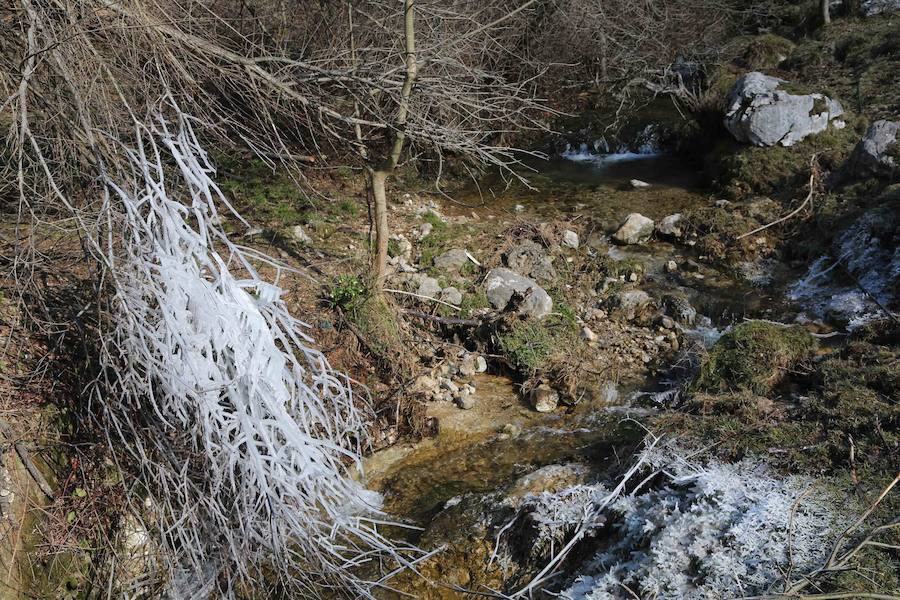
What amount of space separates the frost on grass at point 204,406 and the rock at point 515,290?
289cm

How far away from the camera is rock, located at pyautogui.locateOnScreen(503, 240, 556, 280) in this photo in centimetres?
691

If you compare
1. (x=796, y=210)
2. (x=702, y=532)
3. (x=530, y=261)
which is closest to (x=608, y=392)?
(x=530, y=261)

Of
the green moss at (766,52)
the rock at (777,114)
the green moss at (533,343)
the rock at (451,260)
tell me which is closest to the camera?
the green moss at (533,343)

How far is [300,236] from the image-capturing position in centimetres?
681

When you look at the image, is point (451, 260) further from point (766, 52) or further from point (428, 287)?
point (766, 52)

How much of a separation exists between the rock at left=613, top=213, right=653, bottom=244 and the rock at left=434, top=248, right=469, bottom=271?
2048 millimetres

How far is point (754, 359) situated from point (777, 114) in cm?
506

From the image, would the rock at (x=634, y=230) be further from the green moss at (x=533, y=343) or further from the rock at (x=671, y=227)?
the green moss at (x=533, y=343)

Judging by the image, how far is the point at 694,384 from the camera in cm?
526

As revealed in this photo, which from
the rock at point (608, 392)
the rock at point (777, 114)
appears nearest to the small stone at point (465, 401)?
the rock at point (608, 392)

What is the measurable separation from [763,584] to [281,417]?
244cm

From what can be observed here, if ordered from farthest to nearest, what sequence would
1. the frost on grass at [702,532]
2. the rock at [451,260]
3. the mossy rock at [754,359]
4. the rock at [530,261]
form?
the rock at [530,261] < the rock at [451,260] < the mossy rock at [754,359] < the frost on grass at [702,532]

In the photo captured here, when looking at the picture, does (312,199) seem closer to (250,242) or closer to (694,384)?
(250,242)

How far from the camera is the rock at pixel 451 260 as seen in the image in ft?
22.0
